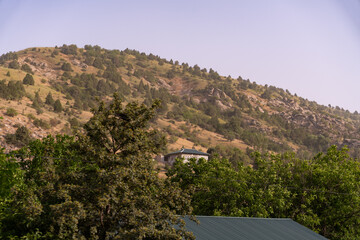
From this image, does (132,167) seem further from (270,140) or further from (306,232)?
(270,140)

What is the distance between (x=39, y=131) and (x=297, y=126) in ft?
447

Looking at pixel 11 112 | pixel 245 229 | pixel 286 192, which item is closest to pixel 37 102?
pixel 11 112

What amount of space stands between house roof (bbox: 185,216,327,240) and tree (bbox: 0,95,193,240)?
578cm

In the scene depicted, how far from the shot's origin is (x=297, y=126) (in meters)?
186

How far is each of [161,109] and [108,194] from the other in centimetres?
14546

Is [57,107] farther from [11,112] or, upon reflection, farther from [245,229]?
[245,229]

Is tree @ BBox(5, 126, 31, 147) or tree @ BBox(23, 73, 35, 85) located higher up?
tree @ BBox(23, 73, 35, 85)

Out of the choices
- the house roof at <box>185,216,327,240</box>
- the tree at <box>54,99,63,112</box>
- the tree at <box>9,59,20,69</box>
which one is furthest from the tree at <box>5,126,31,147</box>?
the tree at <box>9,59,20,69</box>

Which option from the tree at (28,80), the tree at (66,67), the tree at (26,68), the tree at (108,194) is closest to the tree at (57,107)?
the tree at (28,80)

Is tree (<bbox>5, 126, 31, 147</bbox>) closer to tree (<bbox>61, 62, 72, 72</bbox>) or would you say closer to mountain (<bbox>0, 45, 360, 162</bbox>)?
mountain (<bbox>0, 45, 360, 162</bbox>)

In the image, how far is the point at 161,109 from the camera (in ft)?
515

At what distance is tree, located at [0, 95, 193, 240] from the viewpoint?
37.5 feet

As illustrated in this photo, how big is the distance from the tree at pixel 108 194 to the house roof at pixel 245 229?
5.78 m

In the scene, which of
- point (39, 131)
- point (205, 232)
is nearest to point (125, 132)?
point (205, 232)
